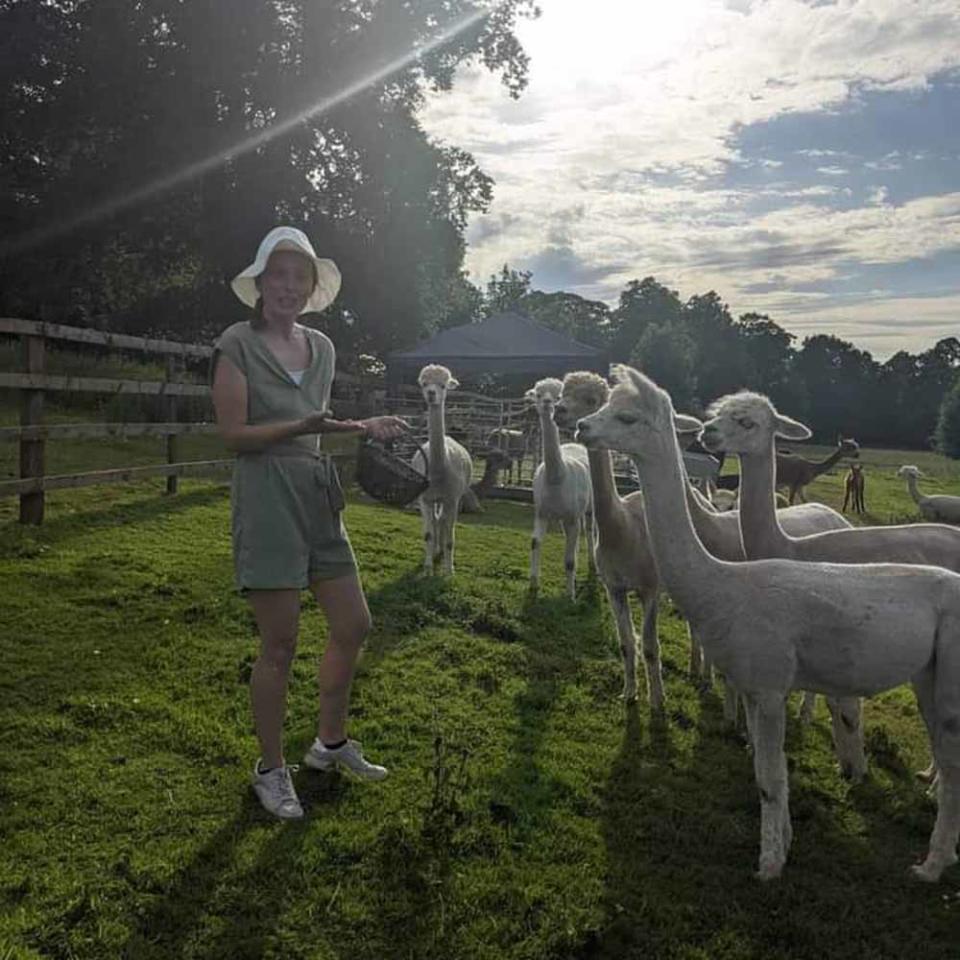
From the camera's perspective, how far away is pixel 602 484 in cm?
569

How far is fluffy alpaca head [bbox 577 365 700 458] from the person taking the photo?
3715mm

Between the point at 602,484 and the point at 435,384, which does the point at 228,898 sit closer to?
the point at 602,484

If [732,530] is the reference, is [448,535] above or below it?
below

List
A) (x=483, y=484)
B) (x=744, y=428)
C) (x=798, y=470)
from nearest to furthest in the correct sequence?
1. (x=744, y=428)
2. (x=483, y=484)
3. (x=798, y=470)

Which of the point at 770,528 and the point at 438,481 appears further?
the point at 438,481

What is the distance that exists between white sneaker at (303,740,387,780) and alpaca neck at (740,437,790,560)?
253cm

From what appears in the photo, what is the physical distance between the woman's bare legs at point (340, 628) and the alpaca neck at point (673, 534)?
1.40 metres

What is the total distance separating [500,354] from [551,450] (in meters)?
23.8

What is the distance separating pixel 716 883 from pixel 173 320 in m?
24.8

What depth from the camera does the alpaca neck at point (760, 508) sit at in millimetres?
4727

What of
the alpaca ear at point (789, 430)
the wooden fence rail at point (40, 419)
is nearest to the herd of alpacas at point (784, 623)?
the alpaca ear at point (789, 430)

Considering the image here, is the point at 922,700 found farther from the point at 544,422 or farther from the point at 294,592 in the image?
the point at 544,422

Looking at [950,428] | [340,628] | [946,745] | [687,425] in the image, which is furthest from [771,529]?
[950,428]

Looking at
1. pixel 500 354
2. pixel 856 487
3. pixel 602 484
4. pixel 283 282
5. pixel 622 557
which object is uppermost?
pixel 500 354
